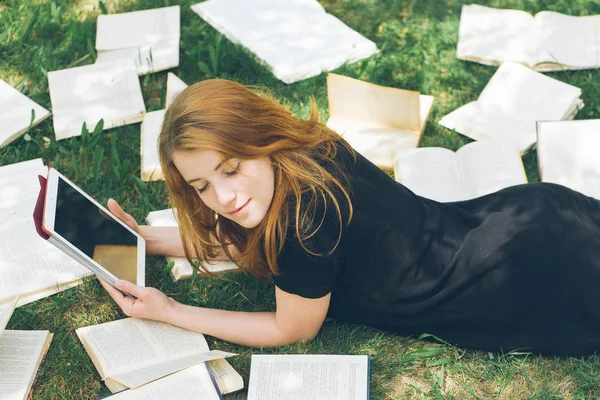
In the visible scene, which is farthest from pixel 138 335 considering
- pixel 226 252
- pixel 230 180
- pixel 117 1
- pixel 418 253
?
pixel 117 1

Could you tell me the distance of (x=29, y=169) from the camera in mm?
3105

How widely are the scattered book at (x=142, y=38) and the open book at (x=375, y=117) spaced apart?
89 centimetres

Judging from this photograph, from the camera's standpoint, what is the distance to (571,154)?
3047mm

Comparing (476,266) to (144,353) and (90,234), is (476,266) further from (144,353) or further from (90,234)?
(90,234)

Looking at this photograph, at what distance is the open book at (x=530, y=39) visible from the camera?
12.0 feet

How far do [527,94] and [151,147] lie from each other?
1681mm

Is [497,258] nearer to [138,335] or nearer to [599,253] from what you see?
[599,253]

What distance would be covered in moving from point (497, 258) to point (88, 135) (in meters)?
1.82

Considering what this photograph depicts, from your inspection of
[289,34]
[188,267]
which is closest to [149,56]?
[289,34]

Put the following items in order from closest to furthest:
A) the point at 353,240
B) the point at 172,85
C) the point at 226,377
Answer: the point at 353,240, the point at 226,377, the point at 172,85

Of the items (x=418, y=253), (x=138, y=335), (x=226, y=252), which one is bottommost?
(x=138, y=335)

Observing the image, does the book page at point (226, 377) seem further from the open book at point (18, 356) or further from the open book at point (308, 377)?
the open book at point (18, 356)

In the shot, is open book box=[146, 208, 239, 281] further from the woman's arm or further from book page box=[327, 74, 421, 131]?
book page box=[327, 74, 421, 131]

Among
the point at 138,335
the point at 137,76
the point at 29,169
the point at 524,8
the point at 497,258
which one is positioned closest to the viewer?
the point at 497,258
